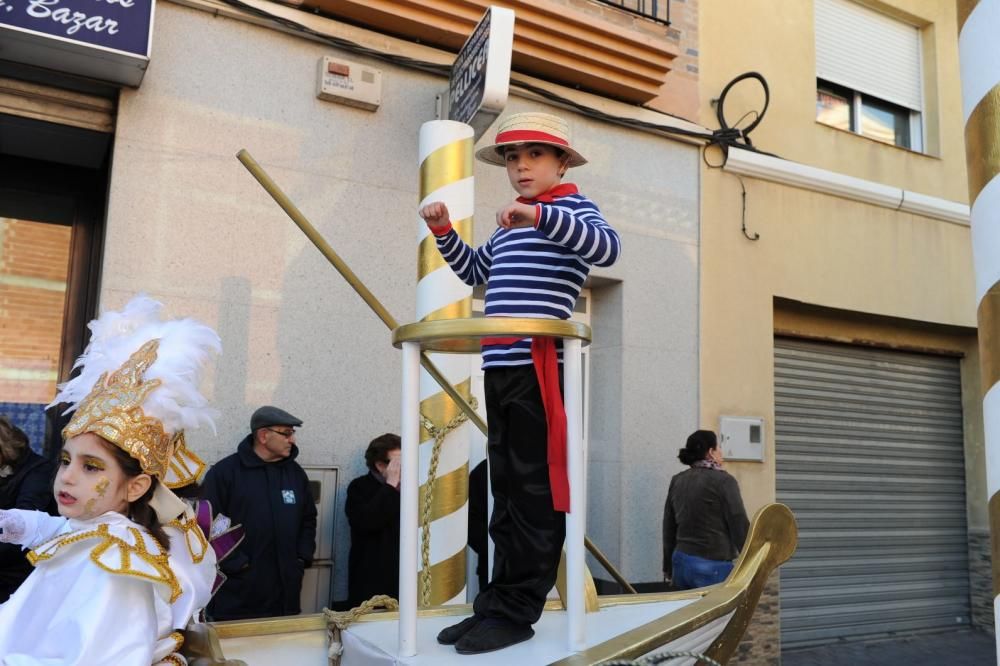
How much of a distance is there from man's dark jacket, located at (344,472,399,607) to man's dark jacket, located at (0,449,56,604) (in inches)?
65.6

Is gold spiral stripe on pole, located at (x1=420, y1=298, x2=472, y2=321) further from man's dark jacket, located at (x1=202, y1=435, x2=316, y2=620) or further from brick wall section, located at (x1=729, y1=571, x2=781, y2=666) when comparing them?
brick wall section, located at (x1=729, y1=571, x2=781, y2=666)

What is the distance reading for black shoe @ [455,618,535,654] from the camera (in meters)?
2.34

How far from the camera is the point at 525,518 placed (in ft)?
8.11

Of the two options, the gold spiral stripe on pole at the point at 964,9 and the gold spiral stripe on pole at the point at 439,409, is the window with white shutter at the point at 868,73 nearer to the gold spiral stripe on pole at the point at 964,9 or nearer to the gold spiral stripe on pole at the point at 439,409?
the gold spiral stripe on pole at the point at 439,409

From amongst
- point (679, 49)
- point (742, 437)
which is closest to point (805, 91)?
point (679, 49)

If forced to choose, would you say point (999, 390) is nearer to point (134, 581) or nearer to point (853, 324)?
point (134, 581)

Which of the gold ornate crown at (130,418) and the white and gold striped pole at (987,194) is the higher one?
the white and gold striped pole at (987,194)

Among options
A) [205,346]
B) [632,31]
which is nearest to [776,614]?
[632,31]

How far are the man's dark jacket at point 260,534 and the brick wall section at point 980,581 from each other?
7243 mm

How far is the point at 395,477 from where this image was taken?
16.3ft

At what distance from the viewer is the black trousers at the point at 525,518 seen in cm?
246

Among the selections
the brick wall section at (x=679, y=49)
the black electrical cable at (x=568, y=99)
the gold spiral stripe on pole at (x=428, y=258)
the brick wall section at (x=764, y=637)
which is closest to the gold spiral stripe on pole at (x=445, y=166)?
the gold spiral stripe on pole at (x=428, y=258)

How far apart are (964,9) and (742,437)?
5.48 m

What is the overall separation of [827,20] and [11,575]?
8.12 metres
